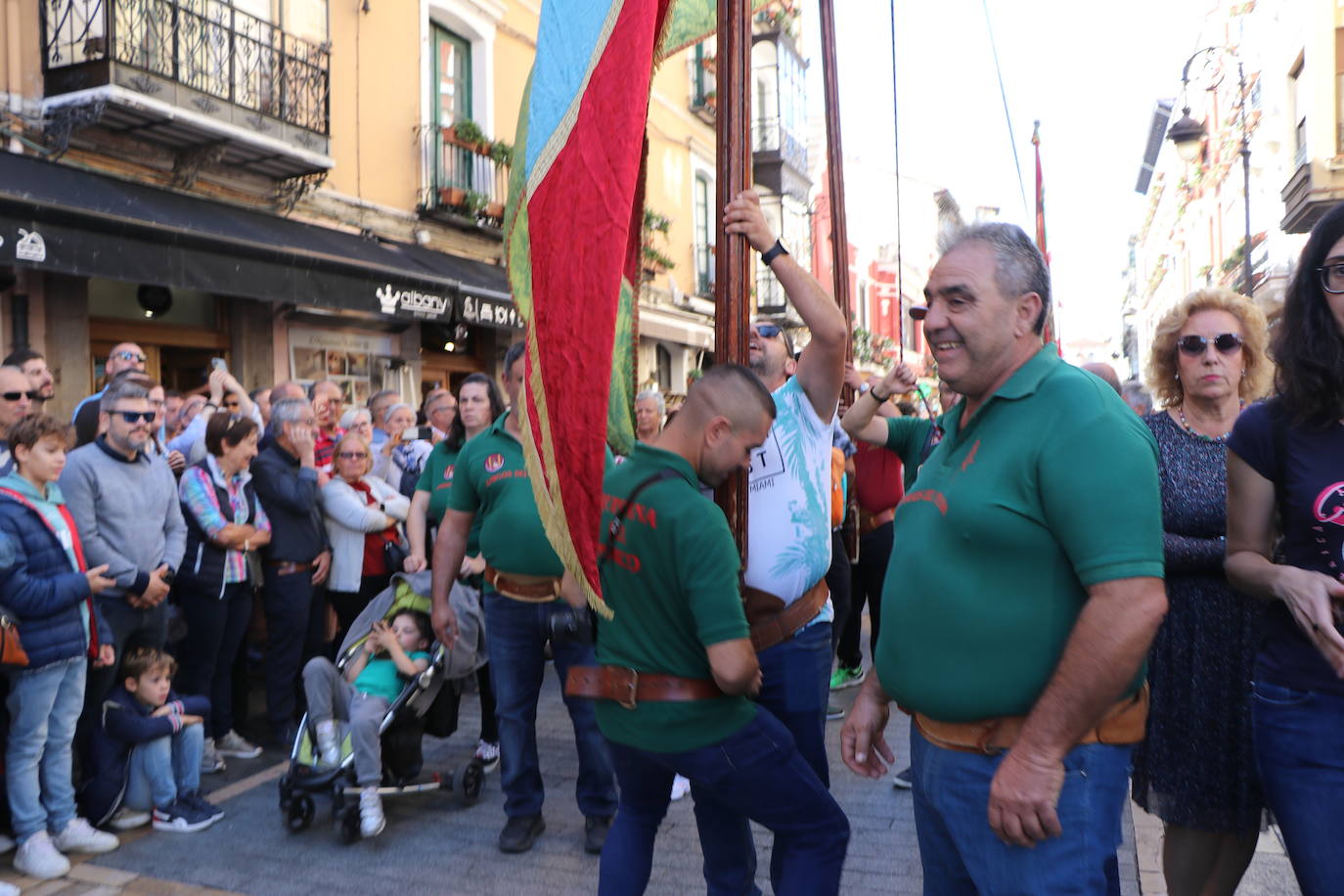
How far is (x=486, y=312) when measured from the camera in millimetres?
11750

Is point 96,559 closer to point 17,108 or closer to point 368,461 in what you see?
point 368,461

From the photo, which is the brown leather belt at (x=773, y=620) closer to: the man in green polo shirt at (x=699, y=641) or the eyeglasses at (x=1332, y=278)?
the man in green polo shirt at (x=699, y=641)

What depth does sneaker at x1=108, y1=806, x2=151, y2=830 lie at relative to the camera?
4.50 metres

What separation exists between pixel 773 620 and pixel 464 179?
11.5m

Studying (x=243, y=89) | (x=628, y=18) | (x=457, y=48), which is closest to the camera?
(x=628, y=18)

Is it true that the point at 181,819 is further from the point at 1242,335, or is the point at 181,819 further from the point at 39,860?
the point at 1242,335

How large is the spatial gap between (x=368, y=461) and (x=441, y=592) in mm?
2178

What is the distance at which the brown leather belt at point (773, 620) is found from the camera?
9.91 ft

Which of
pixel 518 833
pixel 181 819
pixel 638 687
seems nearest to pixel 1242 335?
Answer: pixel 638 687

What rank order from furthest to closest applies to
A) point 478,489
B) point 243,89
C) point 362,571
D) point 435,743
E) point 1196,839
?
1. point 243,89
2. point 362,571
3. point 435,743
4. point 478,489
5. point 1196,839

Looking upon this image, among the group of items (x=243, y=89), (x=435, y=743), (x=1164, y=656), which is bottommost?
(x=435, y=743)

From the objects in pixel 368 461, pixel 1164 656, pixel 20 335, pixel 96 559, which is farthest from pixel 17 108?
pixel 1164 656

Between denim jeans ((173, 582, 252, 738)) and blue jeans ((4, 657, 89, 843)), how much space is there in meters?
1.06

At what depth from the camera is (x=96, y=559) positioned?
4602mm
